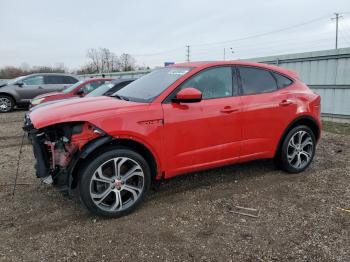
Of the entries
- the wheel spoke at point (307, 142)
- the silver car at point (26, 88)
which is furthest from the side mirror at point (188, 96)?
the silver car at point (26, 88)

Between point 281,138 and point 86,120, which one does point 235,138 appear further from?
point 86,120

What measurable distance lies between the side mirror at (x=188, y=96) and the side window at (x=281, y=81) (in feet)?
5.20

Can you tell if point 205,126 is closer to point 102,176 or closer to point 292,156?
point 102,176

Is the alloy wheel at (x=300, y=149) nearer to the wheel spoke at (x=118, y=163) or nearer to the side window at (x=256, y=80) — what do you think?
the side window at (x=256, y=80)

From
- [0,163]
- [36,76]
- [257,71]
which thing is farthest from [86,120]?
[36,76]

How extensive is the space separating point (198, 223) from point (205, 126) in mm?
1159

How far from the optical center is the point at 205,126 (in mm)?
4039

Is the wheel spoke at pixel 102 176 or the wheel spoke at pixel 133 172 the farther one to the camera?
the wheel spoke at pixel 133 172

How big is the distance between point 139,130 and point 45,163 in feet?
3.59

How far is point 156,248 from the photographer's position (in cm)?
307

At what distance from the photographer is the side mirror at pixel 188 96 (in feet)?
12.4

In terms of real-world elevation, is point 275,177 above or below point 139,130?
below

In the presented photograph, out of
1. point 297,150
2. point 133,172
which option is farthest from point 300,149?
point 133,172

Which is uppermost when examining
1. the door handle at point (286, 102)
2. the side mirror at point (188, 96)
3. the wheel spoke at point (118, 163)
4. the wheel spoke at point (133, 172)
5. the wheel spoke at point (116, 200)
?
the side mirror at point (188, 96)
